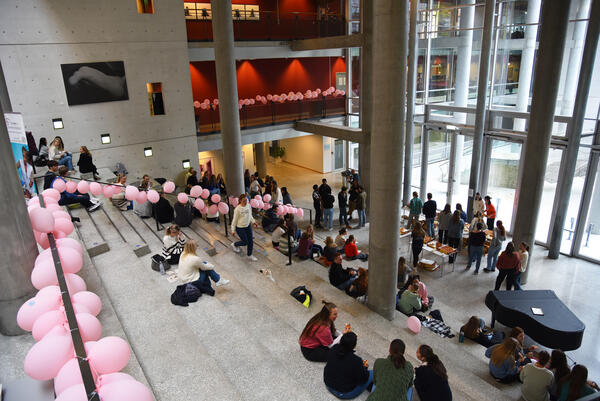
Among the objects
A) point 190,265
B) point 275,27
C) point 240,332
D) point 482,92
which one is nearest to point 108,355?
point 240,332

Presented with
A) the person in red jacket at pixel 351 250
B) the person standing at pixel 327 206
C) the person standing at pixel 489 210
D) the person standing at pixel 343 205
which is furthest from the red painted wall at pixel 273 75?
the person standing at pixel 489 210

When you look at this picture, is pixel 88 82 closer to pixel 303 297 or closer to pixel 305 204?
pixel 305 204

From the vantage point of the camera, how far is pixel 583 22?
10336 mm

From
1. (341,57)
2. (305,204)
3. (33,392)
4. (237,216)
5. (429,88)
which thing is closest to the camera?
(33,392)

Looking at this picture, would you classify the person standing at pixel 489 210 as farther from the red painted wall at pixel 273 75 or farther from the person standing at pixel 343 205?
the red painted wall at pixel 273 75

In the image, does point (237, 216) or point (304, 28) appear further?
point (304, 28)

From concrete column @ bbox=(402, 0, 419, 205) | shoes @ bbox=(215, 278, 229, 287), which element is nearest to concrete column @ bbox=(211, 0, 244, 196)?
concrete column @ bbox=(402, 0, 419, 205)

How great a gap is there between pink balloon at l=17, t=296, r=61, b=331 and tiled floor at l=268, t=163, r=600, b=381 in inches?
276

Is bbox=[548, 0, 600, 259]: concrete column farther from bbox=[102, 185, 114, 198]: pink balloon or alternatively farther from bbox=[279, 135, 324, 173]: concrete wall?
bbox=[279, 135, 324, 173]: concrete wall

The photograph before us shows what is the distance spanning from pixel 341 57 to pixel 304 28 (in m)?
3.57

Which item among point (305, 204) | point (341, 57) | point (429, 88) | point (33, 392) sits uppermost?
point (341, 57)

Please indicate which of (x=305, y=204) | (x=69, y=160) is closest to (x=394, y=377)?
(x=69, y=160)

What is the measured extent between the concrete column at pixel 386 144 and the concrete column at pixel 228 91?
19.4ft

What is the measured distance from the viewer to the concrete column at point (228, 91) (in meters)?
11.5
